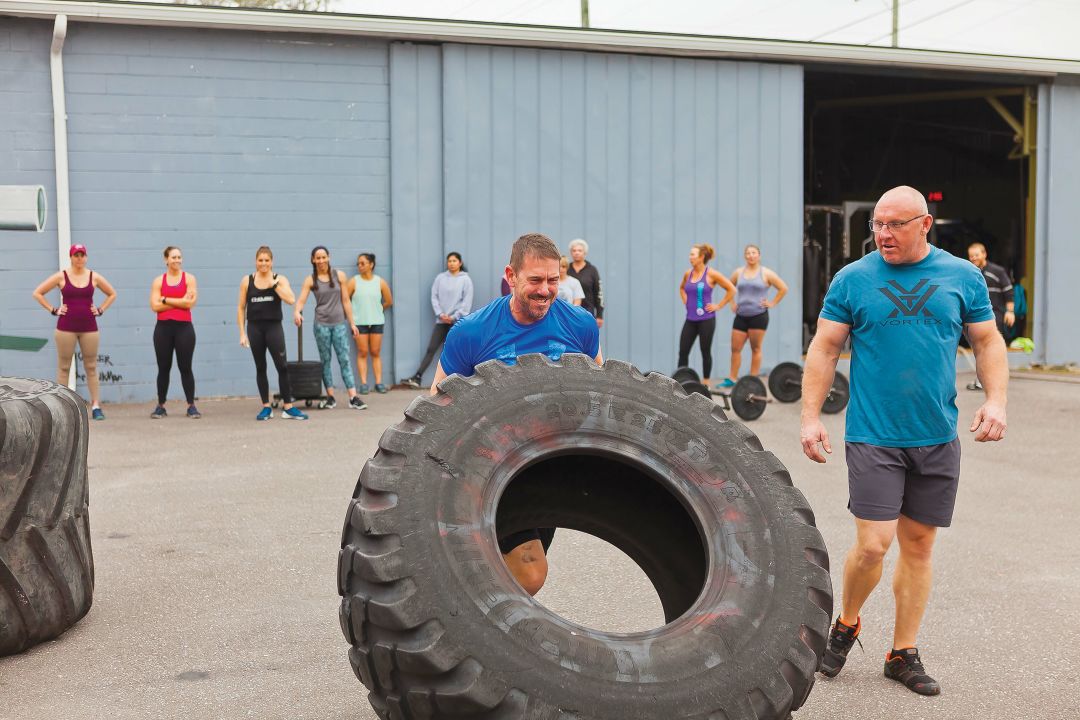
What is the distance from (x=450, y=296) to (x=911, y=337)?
11.1 m

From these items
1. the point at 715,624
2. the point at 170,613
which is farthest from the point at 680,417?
the point at 170,613

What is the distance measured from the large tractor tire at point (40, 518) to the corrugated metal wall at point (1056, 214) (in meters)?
16.8

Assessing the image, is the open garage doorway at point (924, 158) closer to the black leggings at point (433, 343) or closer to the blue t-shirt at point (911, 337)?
the black leggings at point (433, 343)

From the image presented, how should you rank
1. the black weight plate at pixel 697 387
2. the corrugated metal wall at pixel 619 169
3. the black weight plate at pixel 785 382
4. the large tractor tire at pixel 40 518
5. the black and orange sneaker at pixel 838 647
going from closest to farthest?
the black and orange sneaker at pixel 838 647 → the large tractor tire at pixel 40 518 → the black weight plate at pixel 697 387 → the black weight plate at pixel 785 382 → the corrugated metal wall at pixel 619 169

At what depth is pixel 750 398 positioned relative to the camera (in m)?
11.9

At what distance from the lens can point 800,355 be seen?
17250 millimetres

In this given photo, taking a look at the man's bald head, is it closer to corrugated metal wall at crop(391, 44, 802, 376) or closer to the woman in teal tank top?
the woman in teal tank top

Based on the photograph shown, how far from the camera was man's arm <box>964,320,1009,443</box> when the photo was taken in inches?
166

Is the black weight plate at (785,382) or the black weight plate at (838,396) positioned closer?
the black weight plate at (838,396)

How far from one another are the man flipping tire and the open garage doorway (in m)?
18.5

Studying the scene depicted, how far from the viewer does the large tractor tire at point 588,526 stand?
2.92m

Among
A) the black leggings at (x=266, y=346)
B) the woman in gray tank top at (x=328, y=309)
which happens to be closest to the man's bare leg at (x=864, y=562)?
the black leggings at (x=266, y=346)

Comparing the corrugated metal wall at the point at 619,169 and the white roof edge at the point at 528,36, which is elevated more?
the white roof edge at the point at 528,36

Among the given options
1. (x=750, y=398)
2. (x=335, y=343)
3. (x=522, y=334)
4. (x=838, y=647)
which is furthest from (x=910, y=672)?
(x=335, y=343)
